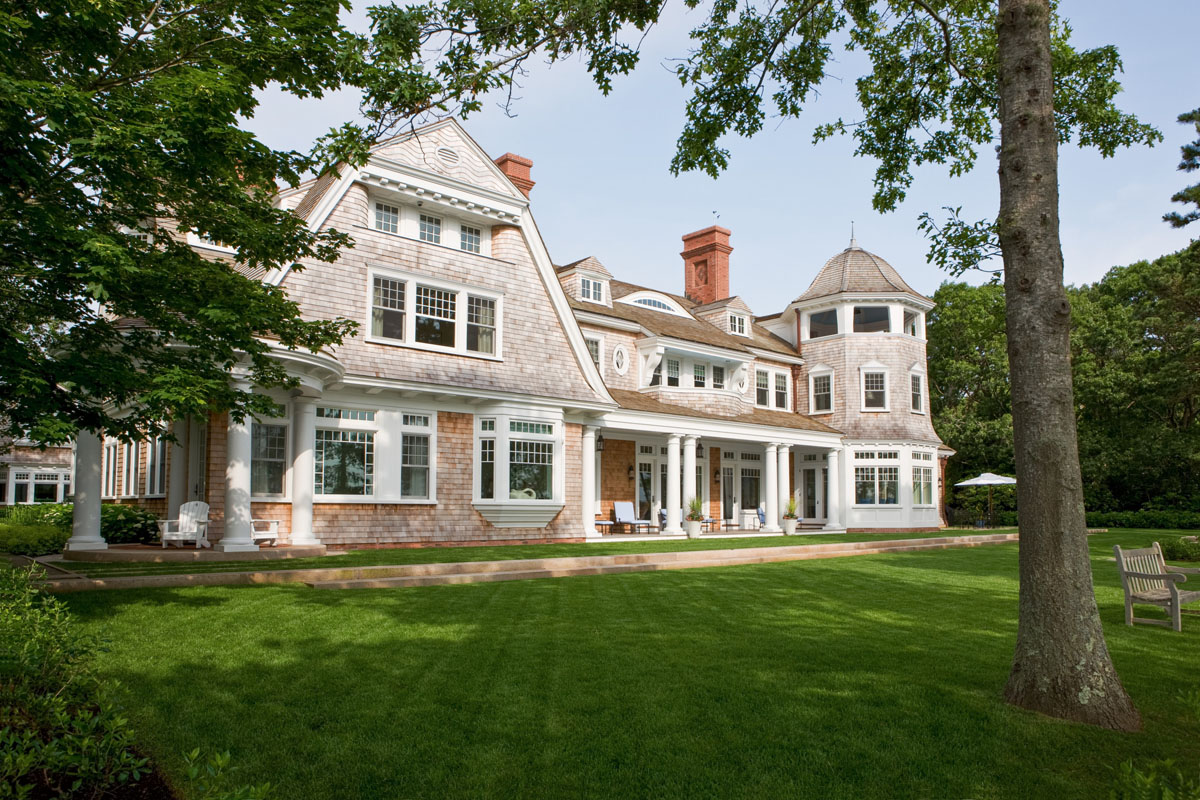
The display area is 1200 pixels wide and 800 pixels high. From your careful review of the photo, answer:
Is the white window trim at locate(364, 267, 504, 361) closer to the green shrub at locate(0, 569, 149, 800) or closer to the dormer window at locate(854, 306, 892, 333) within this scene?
the green shrub at locate(0, 569, 149, 800)

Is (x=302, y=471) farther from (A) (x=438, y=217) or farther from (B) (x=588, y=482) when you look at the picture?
(B) (x=588, y=482)

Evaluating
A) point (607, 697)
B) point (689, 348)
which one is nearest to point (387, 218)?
point (689, 348)

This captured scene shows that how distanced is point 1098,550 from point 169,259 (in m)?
21.7

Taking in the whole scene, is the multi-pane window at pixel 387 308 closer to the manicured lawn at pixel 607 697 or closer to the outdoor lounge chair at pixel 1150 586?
the manicured lawn at pixel 607 697

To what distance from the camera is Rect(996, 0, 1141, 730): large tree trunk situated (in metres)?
5.43

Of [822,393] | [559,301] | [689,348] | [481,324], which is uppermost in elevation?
[559,301]

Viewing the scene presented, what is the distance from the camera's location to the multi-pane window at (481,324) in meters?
19.1

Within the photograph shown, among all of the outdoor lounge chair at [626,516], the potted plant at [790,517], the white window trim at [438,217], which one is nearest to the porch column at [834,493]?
the potted plant at [790,517]

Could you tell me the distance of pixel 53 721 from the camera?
13.5 feet

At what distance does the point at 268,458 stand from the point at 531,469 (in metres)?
6.06

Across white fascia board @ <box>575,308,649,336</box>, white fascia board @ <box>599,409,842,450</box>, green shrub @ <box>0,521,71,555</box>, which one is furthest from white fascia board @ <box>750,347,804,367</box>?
green shrub @ <box>0,521,71,555</box>

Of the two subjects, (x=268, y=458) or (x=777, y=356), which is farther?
(x=777, y=356)

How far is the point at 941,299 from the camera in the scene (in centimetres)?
4425

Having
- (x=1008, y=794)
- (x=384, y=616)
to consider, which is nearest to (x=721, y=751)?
(x=1008, y=794)
